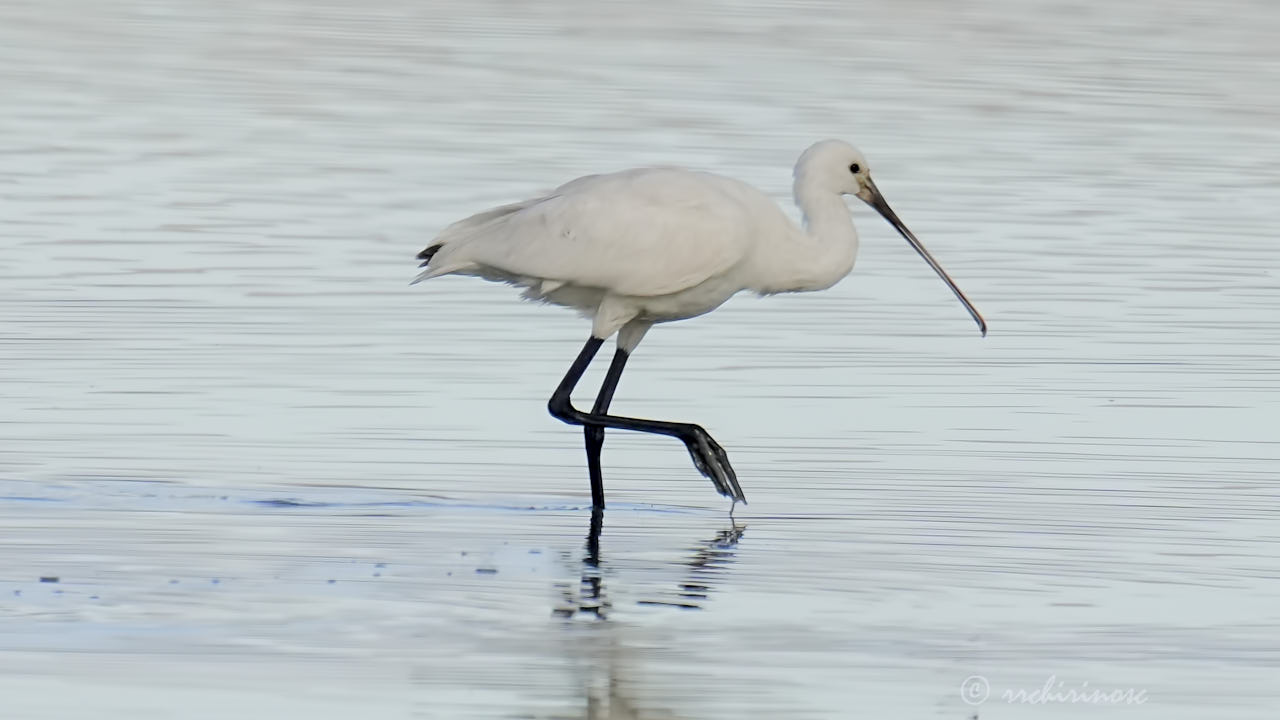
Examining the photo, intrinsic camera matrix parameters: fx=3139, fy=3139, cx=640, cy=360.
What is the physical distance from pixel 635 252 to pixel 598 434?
694 mm

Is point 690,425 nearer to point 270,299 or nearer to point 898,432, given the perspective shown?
point 898,432

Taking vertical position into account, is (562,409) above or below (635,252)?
below

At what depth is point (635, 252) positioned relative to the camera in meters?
11.5

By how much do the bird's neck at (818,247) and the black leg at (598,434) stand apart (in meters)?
0.66

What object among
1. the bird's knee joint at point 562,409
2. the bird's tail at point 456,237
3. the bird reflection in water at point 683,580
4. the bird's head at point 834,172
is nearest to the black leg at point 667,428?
the bird's knee joint at point 562,409

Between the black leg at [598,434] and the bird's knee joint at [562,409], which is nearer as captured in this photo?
the black leg at [598,434]

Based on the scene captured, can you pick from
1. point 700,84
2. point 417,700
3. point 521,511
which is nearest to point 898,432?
point 521,511

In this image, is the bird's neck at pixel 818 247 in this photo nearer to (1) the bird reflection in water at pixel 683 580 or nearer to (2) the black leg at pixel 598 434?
(2) the black leg at pixel 598 434

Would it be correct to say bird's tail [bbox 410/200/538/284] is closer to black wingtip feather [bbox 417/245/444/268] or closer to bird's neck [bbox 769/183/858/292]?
black wingtip feather [bbox 417/245/444/268]

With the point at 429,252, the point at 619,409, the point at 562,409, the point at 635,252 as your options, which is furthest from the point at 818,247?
the point at 429,252

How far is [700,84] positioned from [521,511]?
13920mm

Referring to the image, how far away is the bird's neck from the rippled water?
0.60 meters

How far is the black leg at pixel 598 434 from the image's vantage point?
35.8 feet

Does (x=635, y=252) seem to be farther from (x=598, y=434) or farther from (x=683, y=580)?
(x=683, y=580)
